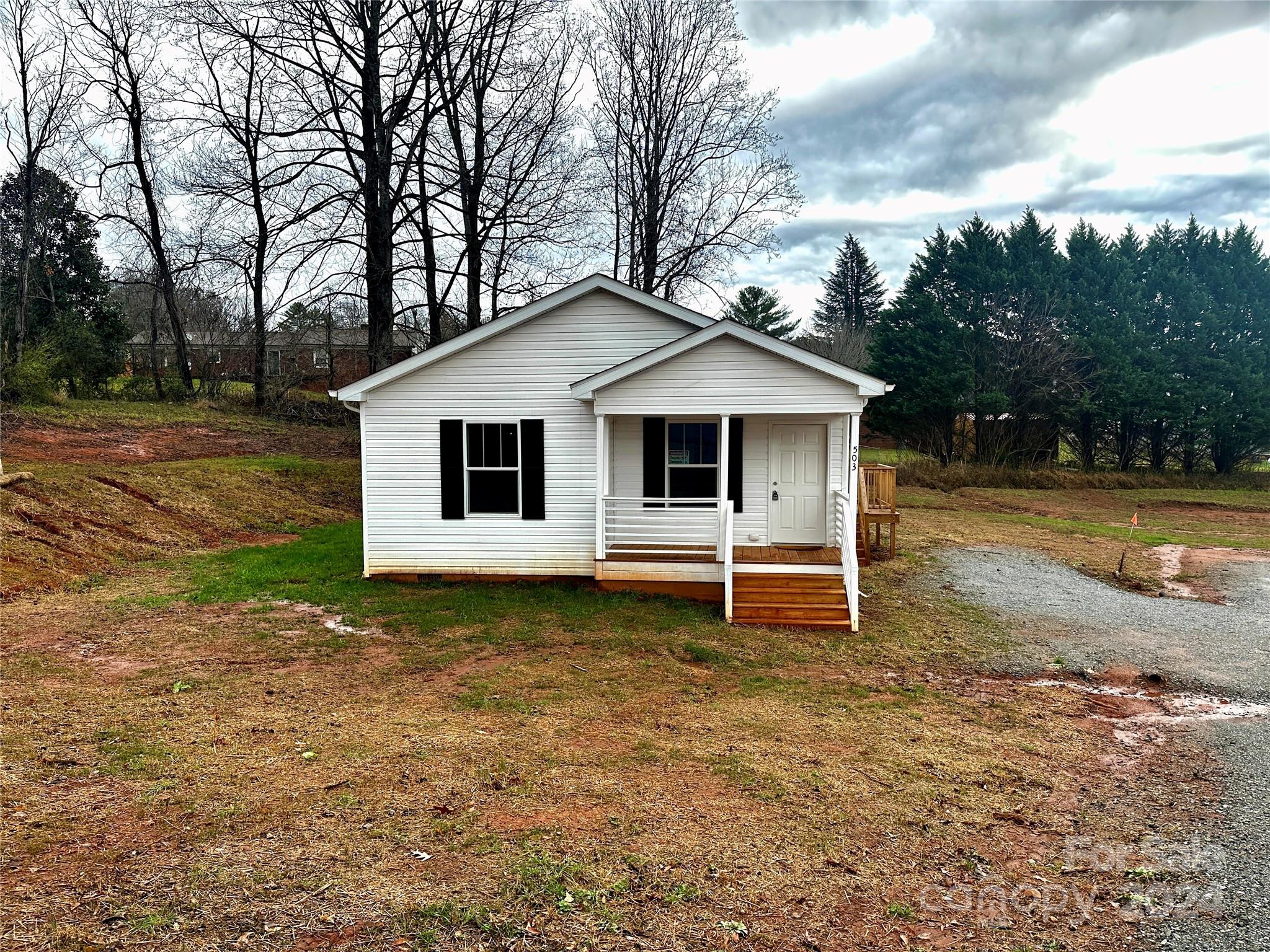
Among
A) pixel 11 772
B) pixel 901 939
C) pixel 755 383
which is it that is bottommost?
pixel 901 939

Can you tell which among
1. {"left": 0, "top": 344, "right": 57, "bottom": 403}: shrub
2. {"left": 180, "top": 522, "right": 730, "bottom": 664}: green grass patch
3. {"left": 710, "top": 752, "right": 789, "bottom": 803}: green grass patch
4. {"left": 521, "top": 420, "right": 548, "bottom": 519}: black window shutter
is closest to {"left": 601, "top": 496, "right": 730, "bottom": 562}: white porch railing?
{"left": 180, "top": 522, "right": 730, "bottom": 664}: green grass patch

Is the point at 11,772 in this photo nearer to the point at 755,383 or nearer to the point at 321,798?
the point at 321,798

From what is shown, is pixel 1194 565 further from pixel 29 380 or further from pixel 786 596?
pixel 29 380

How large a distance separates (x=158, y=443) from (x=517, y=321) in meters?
13.8

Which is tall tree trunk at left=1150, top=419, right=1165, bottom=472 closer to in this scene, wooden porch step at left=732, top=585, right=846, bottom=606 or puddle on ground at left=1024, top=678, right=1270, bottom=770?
wooden porch step at left=732, top=585, right=846, bottom=606

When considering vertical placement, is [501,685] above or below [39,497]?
below

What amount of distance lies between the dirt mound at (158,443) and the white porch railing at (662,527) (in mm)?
12890

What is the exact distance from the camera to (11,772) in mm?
4730

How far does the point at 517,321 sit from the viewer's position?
37.0 feet

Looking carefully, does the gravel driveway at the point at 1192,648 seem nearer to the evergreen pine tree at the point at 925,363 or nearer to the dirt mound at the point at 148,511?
the dirt mound at the point at 148,511

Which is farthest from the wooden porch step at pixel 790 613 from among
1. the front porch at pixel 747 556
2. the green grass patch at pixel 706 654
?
the green grass patch at pixel 706 654

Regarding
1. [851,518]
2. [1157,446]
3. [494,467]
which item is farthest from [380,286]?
[1157,446]

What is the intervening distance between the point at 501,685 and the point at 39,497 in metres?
11.1

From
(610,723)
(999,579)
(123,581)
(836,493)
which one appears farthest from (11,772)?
(999,579)
